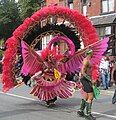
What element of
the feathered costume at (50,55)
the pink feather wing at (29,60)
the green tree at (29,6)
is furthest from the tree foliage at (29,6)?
the pink feather wing at (29,60)

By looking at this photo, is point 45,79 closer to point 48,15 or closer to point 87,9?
point 48,15

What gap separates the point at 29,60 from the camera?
13.5 metres

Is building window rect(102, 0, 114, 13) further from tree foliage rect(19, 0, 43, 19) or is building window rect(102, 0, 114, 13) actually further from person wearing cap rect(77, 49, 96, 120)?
tree foliage rect(19, 0, 43, 19)

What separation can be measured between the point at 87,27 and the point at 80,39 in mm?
515

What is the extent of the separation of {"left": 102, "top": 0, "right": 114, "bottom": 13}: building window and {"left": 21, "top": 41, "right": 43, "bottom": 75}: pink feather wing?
63.5 feet

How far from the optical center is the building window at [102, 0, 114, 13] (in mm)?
32228

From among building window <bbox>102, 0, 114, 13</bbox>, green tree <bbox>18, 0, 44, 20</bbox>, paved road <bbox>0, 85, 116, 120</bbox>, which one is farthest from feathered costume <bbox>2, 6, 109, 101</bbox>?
green tree <bbox>18, 0, 44, 20</bbox>

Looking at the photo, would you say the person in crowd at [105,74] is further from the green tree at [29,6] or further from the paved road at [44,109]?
the green tree at [29,6]

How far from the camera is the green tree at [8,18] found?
61644 millimetres

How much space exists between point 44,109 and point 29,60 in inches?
59.0

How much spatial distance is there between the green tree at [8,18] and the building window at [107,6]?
29645 millimetres

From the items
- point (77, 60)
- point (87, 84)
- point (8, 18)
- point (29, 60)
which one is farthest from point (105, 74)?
point (8, 18)

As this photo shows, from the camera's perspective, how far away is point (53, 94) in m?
13.6

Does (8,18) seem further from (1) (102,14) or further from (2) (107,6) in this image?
(2) (107,6)
